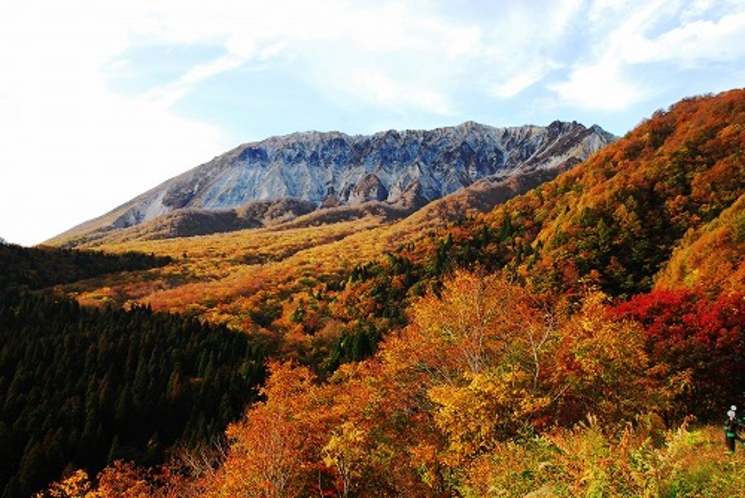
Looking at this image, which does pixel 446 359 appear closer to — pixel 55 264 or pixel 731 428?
pixel 731 428

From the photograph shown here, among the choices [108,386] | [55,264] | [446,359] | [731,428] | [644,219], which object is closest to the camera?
[731,428]

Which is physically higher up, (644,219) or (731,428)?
(644,219)

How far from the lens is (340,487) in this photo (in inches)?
1171

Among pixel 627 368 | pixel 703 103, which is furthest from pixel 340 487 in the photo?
pixel 703 103

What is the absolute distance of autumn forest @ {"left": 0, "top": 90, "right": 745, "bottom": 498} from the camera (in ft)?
77.3

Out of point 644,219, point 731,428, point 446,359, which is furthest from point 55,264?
point 731,428

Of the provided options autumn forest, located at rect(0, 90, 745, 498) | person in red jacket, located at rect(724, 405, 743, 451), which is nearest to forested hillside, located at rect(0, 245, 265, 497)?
autumn forest, located at rect(0, 90, 745, 498)

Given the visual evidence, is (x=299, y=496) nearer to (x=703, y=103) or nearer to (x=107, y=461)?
(x=107, y=461)

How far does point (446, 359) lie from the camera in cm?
3678

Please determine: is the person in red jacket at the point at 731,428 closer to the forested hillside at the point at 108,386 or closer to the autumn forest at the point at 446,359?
the autumn forest at the point at 446,359

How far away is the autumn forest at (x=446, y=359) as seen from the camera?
2355 centimetres

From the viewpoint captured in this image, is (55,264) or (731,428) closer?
(731,428)

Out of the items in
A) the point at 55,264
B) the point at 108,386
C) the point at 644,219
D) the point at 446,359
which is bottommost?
the point at 108,386

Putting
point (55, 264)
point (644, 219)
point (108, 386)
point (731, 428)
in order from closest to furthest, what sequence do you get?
point (731, 428)
point (108, 386)
point (644, 219)
point (55, 264)
